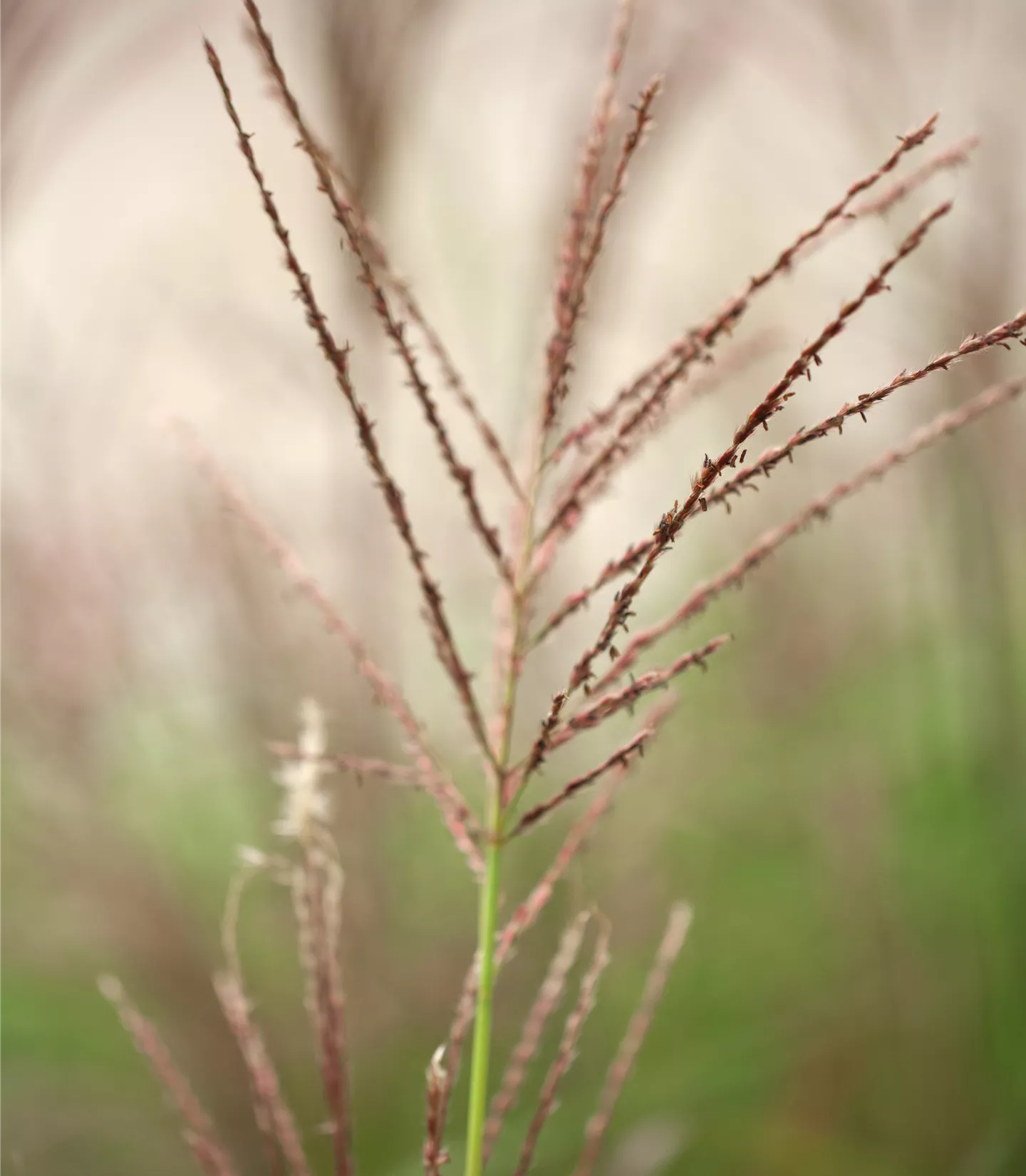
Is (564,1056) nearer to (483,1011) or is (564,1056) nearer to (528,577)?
(483,1011)

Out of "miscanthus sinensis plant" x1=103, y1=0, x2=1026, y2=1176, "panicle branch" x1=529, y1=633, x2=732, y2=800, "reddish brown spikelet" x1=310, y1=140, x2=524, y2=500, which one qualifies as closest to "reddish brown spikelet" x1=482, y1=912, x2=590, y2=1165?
"miscanthus sinensis plant" x1=103, y1=0, x2=1026, y2=1176

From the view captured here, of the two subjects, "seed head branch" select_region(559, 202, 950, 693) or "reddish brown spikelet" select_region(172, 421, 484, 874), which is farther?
"reddish brown spikelet" select_region(172, 421, 484, 874)

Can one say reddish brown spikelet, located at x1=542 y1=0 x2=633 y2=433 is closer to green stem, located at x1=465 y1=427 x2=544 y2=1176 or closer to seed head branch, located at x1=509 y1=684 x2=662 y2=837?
green stem, located at x1=465 y1=427 x2=544 y2=1176

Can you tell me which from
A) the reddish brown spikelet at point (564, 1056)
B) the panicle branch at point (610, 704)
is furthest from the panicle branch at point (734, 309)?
the reddish brown spikelet at point (564, 1056)

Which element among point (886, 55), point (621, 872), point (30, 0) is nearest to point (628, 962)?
point (621, 872)

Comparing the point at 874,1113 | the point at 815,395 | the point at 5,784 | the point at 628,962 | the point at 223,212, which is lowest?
the point at 874,1113

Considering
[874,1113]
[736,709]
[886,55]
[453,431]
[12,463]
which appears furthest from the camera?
[736,709]

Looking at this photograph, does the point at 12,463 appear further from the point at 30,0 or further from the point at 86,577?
the point at 30,0
